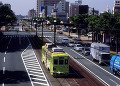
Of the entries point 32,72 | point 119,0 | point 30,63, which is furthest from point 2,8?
point 32,72

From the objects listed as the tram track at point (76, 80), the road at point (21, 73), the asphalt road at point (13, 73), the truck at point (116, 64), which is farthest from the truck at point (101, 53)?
the asphalt road at point (13, 73)

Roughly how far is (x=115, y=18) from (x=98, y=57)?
18785mm

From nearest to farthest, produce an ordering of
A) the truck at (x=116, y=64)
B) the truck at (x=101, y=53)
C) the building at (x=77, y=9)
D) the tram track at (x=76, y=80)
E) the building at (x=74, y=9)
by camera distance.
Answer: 1. the tram track at (x=76, y=80)
2. the truck at (x=116, y=64)
3. the truck at (x=101, y=53)
4. the building at (x=77, y=9)
5. the building at (x=74, y=9)

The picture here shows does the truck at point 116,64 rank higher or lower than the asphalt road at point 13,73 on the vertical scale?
higher

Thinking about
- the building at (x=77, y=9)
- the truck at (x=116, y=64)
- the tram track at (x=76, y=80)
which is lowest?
the tram track at (x=76, y=80)

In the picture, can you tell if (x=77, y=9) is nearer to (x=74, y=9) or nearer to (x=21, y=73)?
(x=74, y=9)

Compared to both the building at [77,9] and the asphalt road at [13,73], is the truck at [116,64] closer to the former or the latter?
the asphalt road at [13,73]

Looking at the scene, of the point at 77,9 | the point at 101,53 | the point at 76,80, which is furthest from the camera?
Answer: the point at 77,9

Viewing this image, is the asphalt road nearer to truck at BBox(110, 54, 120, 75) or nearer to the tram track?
the tram track

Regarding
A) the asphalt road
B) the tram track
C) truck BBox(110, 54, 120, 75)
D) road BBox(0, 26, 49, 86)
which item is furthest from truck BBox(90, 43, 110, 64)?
the asphalt road

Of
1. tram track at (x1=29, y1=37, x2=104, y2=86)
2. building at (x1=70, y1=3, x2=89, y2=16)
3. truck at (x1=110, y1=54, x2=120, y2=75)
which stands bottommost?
tram track at (x1=29, y1=37, x2=104, y2=86)

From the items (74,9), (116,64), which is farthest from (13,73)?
(74,9)

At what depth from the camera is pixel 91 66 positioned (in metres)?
39.3

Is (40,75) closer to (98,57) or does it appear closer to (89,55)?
(98,57)
